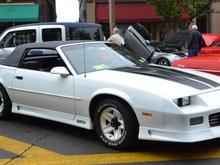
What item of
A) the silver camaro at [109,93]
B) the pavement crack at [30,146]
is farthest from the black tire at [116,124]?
the pavement crack at [30,146]

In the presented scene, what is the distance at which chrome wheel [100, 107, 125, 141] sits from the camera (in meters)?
5.83

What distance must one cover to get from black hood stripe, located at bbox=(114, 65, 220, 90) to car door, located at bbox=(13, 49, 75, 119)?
31.8 inches

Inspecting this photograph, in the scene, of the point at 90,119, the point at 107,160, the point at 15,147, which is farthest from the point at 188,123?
the point at 15,147

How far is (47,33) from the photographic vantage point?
13.1m

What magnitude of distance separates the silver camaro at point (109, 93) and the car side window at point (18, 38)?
5475 mm

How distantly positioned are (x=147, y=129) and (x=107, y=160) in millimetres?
580

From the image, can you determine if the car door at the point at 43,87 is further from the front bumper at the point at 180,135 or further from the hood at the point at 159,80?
the front bumper at the point at 180,135

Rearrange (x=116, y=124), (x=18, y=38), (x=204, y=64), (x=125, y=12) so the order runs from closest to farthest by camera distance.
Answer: (x=116, y=124) → (x=204, y=64) → (x=18, y=38) → (x=125, y=12)

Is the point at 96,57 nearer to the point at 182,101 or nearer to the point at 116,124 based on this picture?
the point at 116,124

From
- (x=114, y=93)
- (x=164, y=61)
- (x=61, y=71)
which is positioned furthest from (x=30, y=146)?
(x=164, y=61)

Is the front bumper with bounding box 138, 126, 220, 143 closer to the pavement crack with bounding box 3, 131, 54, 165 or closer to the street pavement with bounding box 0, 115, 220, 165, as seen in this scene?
the street pavement with bounding box 0, 115, 220, 165

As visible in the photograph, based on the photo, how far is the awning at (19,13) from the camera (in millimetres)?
26219

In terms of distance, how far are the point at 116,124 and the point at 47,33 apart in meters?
7.64

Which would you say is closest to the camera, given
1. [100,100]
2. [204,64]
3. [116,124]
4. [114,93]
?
[114,93]
